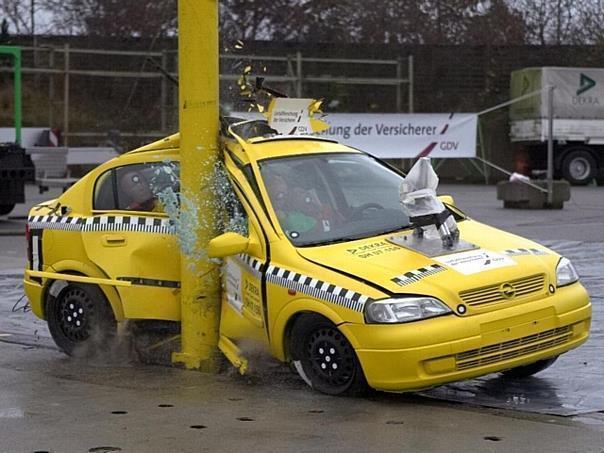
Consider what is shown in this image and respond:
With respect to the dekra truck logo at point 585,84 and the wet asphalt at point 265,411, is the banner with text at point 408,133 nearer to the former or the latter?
the dekra truck logo at point 585,84

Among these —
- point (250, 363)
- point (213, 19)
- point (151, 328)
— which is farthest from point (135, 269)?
point (213, 19)

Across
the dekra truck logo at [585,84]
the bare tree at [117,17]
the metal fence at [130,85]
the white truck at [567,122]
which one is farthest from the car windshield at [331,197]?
the bare tree at [117,17]

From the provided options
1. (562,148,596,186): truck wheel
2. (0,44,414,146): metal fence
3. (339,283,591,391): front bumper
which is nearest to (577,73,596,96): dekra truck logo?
(562,148,596,186): truck wheel

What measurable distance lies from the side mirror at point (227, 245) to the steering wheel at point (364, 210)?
826 millimetres

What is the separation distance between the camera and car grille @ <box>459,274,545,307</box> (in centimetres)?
723

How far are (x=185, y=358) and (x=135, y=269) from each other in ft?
2.43

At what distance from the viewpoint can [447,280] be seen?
7.28m

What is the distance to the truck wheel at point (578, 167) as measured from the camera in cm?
3219

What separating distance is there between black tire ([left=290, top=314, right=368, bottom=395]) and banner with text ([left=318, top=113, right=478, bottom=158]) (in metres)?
20.3

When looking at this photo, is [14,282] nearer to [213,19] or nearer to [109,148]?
[213,19]

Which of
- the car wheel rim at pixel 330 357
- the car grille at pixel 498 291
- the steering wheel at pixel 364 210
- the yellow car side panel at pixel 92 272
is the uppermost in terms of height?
the steering wheel at pixel 364 210

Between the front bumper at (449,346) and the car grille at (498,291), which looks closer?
the front bumper at (449,346)

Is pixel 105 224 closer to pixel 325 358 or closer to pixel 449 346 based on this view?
pixel 325 358

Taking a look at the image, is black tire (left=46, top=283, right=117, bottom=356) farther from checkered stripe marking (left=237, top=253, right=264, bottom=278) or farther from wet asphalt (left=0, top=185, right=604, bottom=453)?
checkered stripe marking (left=237, top=253, right=264, bottom=278)
